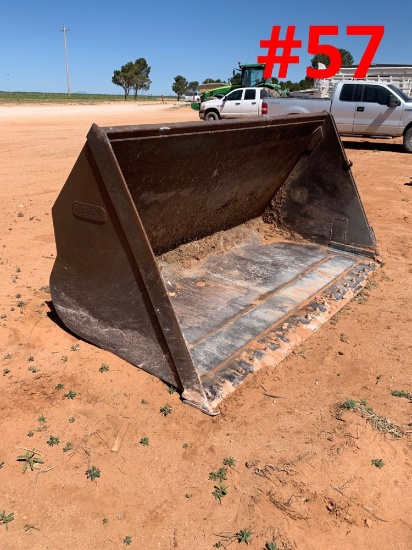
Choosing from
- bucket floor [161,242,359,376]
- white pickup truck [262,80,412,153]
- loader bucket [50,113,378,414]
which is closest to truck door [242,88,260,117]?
white pickup truck [262,80,412,153]

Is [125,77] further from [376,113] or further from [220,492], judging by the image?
[220,492]

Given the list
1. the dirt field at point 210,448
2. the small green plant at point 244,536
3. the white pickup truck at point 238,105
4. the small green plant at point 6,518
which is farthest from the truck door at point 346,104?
the small green plant at point 6,518

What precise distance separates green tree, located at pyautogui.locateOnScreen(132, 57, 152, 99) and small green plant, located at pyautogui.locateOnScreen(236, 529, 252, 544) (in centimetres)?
8288

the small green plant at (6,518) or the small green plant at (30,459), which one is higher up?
the small green plant at (6,518)

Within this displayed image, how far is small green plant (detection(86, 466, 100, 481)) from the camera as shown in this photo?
2.32 metres

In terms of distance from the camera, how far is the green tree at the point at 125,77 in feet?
252

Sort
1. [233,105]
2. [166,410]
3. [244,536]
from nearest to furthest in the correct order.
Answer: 1. [244,536]
2. [166,410]
3. [233,105]

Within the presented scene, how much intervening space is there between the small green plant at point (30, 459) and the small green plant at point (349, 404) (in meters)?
1.68

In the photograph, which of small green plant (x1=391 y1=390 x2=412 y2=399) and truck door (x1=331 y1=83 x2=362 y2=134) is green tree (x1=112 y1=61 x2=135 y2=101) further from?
small green plant (x1=391 y1=390 x2=412 y2=399)

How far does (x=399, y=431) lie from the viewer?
2.63 meters

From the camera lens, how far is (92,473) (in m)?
2.34

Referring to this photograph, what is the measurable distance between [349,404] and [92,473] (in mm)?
1464

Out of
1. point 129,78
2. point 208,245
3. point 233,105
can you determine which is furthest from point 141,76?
point 208,245

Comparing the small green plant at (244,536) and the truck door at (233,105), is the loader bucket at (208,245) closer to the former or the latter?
the small green plant at (244,536)
